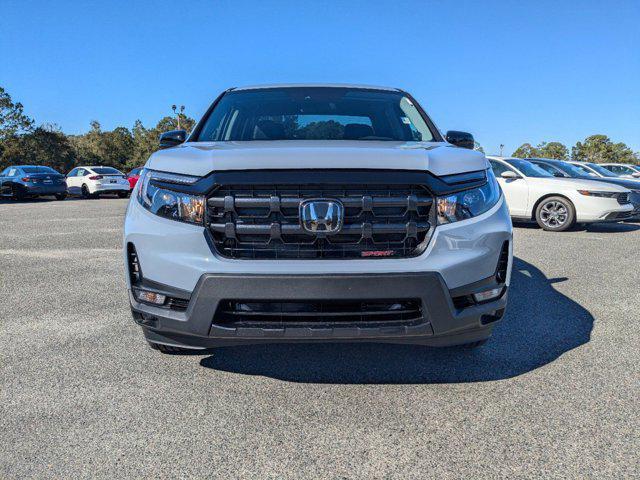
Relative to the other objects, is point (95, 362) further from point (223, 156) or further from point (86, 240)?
point (86, 240)

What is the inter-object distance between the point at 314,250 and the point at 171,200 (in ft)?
2.53

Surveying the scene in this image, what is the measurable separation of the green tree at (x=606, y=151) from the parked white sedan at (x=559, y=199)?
59.0 meters

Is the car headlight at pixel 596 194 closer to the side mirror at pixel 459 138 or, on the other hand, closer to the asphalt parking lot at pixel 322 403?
the asphalt parking lot at pixel 322 403

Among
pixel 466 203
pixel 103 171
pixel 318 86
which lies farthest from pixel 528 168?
pixel 103 171

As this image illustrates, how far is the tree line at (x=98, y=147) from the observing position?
4353 cm

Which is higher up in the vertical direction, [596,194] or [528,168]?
[528,168]

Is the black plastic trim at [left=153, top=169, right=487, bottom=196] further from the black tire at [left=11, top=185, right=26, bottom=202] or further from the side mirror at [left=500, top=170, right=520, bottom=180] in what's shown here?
the black tire at [left=11, top=185, right=26, bottom=202]

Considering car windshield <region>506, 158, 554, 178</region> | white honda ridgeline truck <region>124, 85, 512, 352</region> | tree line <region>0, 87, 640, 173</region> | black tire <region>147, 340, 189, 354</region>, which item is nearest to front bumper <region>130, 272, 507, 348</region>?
white honda ridgeline truck <region>124, 85, 512, 352</region>

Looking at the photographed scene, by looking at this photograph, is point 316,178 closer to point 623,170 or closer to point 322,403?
point 322,403

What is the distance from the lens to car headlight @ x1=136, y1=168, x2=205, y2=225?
247cm

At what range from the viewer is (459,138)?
361cm

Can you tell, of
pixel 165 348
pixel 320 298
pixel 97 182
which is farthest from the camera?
pixel 97 182

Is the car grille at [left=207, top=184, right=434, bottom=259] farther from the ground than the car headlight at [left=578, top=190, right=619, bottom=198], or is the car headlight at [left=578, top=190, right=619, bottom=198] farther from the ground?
the car grille at [left=207, top=184, right=434, bottom=259]

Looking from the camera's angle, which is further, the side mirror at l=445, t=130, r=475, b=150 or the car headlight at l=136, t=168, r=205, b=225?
the side mirror at l=445, t=130, r=475, b=150
